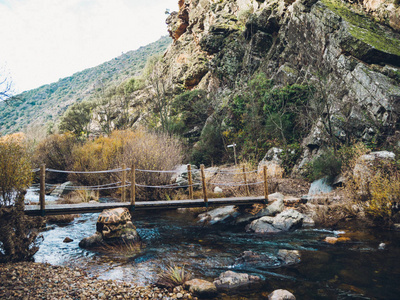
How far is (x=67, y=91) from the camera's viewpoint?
7288cm

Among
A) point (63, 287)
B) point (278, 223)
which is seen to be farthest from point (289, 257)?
point (63, 287)

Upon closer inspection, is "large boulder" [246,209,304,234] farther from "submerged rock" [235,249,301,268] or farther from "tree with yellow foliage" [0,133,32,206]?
"tree with yellow foliage" [0,133,32,206]

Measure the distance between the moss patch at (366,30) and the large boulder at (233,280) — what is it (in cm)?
1373

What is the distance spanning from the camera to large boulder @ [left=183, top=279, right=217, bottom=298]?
421 cm

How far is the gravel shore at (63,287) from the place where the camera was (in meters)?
3.96

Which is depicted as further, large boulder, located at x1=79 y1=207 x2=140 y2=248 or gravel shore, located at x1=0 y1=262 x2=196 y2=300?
large boulder, located at x1=79 y1=207 x2=140 y2=248

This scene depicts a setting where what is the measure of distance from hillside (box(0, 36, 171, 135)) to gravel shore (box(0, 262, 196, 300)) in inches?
2167

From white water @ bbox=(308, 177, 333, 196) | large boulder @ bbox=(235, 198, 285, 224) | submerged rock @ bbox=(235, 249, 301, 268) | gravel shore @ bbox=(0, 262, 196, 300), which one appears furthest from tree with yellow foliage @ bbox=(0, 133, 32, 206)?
white water @ bbox=(308, 177, 333, 196)

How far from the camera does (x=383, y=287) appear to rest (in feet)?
13.8

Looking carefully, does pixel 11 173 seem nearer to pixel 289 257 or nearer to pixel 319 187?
pixel 289 257

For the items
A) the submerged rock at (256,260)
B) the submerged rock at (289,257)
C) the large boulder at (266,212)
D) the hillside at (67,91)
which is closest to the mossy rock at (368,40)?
the large boulder at (266,212)

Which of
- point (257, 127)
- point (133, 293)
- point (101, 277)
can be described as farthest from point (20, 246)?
point (257, 127)

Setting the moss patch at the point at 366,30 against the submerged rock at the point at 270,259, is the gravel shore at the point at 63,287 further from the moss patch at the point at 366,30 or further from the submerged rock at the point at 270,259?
the moss patch at the point at 366,30

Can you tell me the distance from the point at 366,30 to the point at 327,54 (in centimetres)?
234
